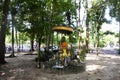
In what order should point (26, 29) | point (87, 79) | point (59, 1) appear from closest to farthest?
point (87, 79) → point (26, 29) → point (59, 1)

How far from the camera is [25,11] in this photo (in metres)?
16.7

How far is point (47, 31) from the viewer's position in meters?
15.8

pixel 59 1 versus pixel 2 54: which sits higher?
pixel 59 1

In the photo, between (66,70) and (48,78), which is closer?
(48,78)

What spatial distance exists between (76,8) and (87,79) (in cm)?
1497

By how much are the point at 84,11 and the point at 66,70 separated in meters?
15.6

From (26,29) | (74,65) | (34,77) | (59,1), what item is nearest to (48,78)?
(34,77)

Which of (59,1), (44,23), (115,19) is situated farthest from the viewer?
(115,19)

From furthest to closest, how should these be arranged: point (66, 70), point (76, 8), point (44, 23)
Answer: point (76, 8) < point (44, 23) < point (66, 70)

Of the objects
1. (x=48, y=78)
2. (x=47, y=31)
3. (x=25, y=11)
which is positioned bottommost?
(x=48, y=78)

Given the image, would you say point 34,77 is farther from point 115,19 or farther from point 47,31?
point 115,19

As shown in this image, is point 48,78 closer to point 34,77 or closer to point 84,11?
point 34,77

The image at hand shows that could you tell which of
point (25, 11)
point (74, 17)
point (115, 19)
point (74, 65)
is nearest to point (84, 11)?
point (74, 17)

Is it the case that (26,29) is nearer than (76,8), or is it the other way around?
(26,29)
